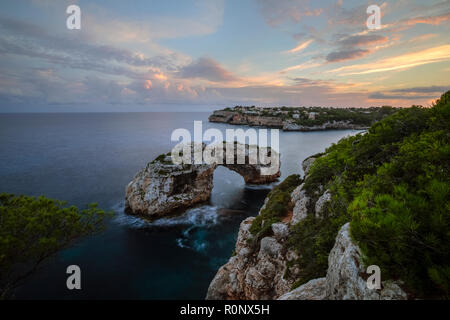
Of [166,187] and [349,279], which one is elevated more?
[349,279]

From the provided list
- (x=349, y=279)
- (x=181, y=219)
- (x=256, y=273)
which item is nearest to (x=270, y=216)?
(x=256, y=273)

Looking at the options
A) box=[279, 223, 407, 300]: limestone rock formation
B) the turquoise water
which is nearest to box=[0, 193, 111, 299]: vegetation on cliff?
the turquoise water

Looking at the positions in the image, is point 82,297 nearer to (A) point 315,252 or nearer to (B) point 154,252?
(B) point 154,252

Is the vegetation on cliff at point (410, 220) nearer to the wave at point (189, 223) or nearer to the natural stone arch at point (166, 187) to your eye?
the wave at point (189, 223)

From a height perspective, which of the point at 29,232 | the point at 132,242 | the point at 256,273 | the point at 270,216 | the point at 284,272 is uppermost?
the point at 29,232

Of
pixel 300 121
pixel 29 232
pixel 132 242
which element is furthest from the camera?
pixel 300 121

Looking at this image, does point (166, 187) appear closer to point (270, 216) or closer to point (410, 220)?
point (270, 216)
